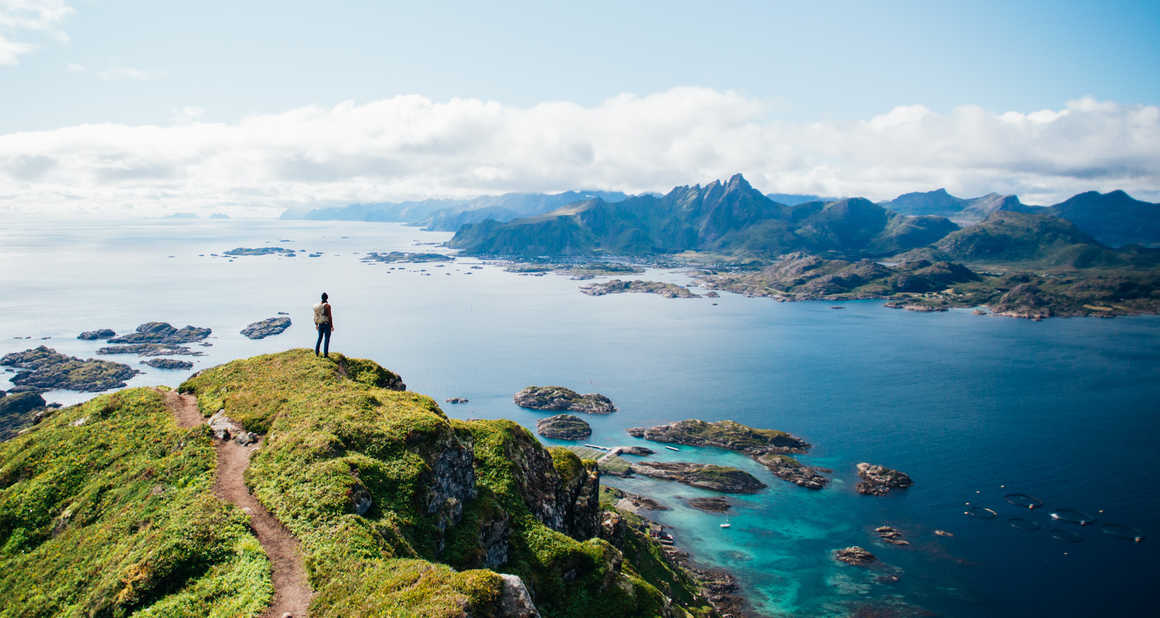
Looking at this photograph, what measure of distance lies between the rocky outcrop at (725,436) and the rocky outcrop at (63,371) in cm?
15689

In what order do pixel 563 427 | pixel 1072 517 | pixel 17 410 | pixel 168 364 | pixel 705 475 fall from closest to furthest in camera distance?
pixel 1072 517 → pixel 705 475 → pixel 17 410 → pixel 563 427 → pixel 168 364

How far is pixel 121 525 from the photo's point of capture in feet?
86.6

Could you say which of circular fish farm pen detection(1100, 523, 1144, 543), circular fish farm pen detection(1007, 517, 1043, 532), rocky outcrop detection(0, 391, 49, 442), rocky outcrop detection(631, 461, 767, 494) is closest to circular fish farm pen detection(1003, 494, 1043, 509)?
circular fish farm pen detection(1007, 517, 1043, 532)

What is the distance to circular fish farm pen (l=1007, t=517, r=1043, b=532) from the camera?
10419 centimetres

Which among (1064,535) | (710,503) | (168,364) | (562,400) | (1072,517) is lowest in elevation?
(710,503)

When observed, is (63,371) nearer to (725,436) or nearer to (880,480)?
(725,436)

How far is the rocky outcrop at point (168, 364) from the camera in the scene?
7401 inches

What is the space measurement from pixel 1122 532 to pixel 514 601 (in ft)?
439

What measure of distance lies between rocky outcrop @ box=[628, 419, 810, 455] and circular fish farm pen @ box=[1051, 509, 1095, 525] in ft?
158

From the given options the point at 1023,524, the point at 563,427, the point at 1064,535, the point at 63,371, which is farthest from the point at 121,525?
the point at 63,371

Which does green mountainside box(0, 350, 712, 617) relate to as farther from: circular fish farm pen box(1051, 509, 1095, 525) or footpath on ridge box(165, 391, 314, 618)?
circular fish farm pen box(1051, 509, 1095, 525)

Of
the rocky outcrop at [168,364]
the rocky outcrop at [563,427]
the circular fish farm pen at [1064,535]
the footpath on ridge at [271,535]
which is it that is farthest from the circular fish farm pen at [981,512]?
the rocky outcrop at [168,364]

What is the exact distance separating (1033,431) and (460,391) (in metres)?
164

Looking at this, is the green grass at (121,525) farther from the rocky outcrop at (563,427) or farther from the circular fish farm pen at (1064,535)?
the circular fish farm pen at (1064,535)
